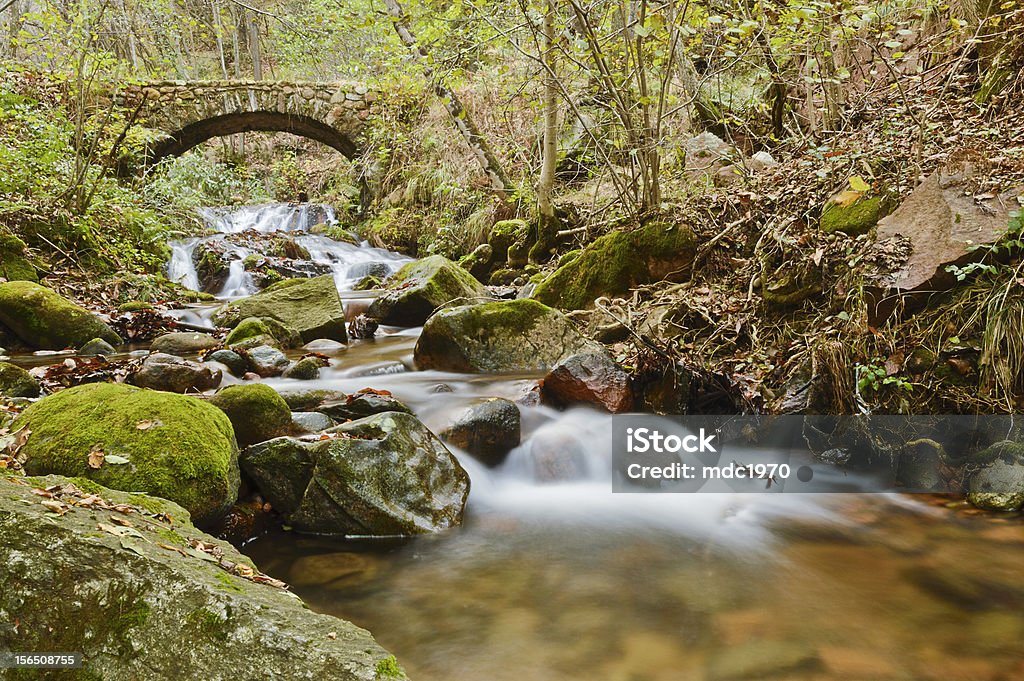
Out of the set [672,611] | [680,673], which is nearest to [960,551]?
[672,611]

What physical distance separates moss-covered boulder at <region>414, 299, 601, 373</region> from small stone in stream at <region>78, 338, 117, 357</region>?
3.47m

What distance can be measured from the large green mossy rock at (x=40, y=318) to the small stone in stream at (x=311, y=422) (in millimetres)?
4144

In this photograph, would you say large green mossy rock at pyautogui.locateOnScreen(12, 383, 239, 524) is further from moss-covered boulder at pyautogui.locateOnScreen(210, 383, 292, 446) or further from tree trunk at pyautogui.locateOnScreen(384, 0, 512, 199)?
tree trunk at pyautogui.locateOnScreen(384, 0, 512, 199)

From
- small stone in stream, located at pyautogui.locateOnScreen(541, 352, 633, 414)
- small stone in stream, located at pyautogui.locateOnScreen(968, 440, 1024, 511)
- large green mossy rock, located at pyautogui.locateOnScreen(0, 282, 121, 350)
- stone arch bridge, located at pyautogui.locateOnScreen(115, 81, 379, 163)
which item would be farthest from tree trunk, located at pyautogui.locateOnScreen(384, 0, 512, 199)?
small stone in stream, located at pyautogui.locateOnScreen(968, 440, 1024, 511)

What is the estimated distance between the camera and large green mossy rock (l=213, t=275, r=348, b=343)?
7453mm

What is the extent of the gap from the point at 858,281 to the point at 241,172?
19891 mm

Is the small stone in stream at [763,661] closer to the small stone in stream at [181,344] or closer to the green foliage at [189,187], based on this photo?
the small stone in stream at [181,344]

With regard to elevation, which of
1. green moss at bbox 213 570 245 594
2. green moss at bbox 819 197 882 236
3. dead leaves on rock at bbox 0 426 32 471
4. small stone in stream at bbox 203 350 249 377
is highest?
green moss at bbox 819 197 882 236

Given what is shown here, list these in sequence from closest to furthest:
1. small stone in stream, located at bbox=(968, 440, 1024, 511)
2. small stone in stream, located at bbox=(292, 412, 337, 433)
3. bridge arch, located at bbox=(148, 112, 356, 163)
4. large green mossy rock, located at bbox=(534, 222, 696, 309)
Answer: small stone in stream, located at bbox=(968, 440, 1024, 511) → small stone in stream, located at bbox=(292, 412, 337, 433) → large green mossy rock, located at bbox=(534, 222, 696, 309) → bridge arch, located at bbox=(148, 112, 356, 163)

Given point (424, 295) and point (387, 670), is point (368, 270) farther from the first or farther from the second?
point (387, 670)

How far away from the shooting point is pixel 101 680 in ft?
4.67

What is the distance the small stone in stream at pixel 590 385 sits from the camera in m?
4.75

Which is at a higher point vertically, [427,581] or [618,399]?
[618,399]

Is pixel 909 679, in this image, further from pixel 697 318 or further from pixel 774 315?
pixel 697 318
